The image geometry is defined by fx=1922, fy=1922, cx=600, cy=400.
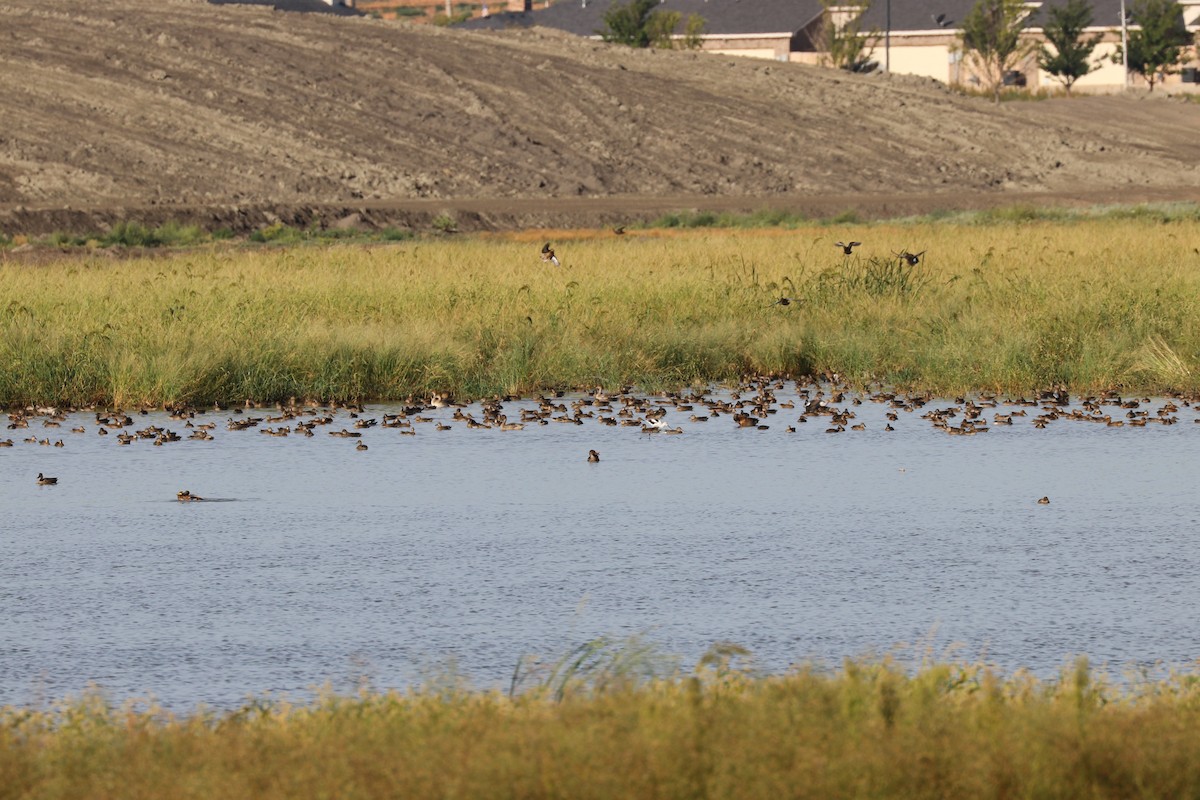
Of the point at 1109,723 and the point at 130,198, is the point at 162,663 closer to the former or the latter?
the point at 1109,723

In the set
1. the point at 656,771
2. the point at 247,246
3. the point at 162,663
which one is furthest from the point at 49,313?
the point at 247,246

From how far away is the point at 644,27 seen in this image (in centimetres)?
10738

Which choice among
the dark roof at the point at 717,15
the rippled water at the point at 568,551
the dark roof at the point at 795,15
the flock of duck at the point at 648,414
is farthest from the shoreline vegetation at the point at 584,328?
the dark roof at the point at 795,15

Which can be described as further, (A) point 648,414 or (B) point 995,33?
(B) point 995,33

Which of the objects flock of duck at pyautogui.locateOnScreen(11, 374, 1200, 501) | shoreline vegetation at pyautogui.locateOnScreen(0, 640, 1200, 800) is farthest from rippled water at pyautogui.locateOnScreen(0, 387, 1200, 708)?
shoreline vegetation at pyautogui.locateOnScreen(0, 640, 1200, 800)

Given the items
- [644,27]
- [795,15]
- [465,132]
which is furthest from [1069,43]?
[465,132]

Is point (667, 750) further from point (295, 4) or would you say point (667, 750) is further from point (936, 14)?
point (936, 14)

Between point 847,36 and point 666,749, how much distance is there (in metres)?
102

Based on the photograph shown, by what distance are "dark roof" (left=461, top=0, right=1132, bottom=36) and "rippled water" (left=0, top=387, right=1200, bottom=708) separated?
96.6 m

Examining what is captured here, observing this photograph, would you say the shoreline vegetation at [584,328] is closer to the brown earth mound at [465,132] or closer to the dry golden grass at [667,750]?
the dry golden grass at [667,750]

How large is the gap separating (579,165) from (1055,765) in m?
62.6

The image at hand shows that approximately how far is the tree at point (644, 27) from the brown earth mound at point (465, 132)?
17896 mm

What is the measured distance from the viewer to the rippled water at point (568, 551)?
341 inches

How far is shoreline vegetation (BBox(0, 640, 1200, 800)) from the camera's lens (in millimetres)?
5617
